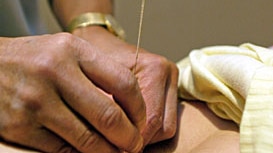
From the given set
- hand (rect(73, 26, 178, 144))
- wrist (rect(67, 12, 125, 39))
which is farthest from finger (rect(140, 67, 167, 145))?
wrist (rect(67, 12, 125, 39))

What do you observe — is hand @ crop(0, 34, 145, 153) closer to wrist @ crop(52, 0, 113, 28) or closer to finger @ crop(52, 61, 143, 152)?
finger @ crop(52, 61, 143, 152)

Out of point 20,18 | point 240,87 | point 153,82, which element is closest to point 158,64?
point 153,82

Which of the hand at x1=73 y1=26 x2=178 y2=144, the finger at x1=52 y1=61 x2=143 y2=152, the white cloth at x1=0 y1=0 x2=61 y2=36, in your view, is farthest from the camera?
the white cloth at x1=0 y1=0 x2=61 y2=36

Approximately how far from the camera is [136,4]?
4.41 feet

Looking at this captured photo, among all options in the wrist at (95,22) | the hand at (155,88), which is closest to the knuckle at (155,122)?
the hand at (155,88)

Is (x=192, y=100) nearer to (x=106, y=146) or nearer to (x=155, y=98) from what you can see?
(x=155, y=98)

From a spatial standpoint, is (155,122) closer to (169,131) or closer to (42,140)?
(169,131)

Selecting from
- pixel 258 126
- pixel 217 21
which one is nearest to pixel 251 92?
pixel 258 126

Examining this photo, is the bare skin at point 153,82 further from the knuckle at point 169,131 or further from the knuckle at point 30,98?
the knuckle at point 30,98

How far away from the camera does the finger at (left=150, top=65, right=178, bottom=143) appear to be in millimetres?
605

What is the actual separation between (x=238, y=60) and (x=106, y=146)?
0.69 ft

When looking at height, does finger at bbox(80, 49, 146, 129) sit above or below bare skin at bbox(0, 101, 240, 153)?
above

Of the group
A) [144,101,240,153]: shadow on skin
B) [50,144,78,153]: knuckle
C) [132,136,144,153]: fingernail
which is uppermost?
[50,144,78,153]: knuckle

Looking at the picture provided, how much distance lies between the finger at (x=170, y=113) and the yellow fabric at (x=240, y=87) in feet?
0.09
